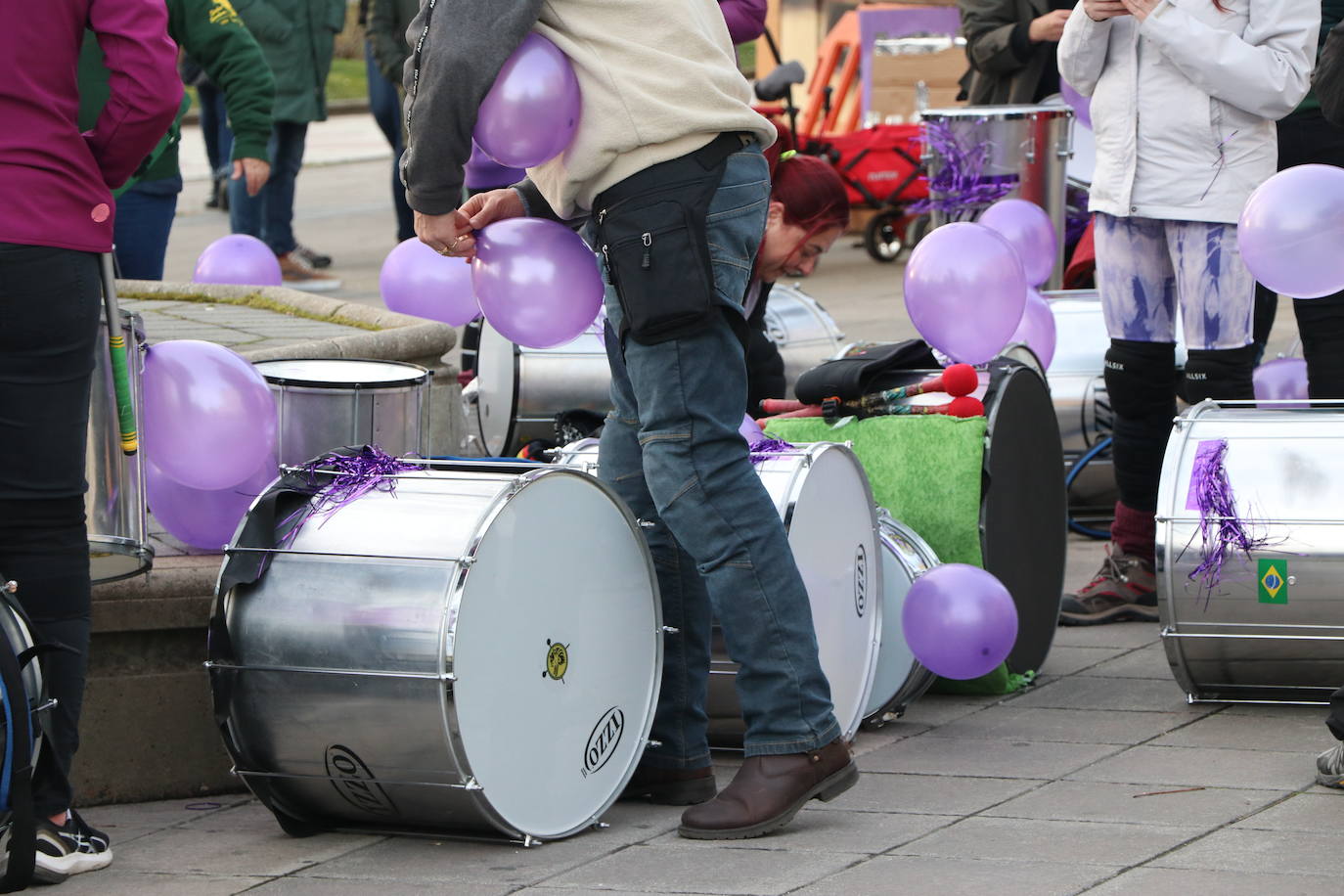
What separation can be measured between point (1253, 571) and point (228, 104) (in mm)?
3372

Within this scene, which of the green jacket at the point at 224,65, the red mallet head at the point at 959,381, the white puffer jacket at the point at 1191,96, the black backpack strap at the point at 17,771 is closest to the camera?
the black backpack strap at the point at 17,771

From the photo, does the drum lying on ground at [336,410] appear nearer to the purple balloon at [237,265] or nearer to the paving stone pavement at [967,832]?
the paving stone pavement at [967,832]

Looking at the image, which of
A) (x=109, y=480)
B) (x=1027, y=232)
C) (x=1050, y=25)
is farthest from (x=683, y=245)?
(x=1050, y=25)

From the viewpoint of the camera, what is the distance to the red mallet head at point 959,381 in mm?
4629

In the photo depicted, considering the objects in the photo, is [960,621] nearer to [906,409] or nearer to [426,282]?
[906,409]

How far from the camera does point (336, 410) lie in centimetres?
414

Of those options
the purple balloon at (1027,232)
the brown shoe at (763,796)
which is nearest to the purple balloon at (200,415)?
the brown shoe at (763,796)

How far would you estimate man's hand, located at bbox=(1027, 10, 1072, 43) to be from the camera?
7441 millimetres

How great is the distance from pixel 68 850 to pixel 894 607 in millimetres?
1889

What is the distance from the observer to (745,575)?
3551 millimetres

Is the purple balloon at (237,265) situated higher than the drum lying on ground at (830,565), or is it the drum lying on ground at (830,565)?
the purple balloon at (237,265)

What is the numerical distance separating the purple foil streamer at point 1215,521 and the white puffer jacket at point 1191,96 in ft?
2.98

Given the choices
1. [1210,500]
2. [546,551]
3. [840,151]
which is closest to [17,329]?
[546,551]

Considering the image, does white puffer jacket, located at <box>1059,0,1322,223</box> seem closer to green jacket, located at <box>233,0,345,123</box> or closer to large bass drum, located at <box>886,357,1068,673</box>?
large bass drum, located at <box>886,357,1068,673</box>
